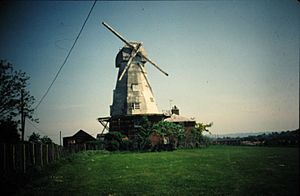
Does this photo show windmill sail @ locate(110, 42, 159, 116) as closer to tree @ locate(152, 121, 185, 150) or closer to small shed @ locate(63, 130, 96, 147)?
tree @ locate(152, 121, 185, 150)

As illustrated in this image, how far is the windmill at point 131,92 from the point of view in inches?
1303

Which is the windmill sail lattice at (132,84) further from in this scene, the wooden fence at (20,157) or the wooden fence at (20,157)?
the wooden fence at (20,157)

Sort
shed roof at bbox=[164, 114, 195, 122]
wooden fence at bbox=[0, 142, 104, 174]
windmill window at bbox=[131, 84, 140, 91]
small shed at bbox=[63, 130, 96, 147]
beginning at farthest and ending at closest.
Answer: small shed at bbox=[63, 130, 96, 147] → shed roof at bbox=[164, 114, 195, 122] → windmill window at bbox=[131, 84, 140, 91] → wooden fence at bbox=[0, 142, 104, 174]

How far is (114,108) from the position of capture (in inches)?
1367

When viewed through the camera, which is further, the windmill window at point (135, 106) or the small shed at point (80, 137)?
the small shed at point (80, 137)

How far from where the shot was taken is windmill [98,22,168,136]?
1303 inches

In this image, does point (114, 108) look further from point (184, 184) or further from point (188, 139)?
point (184, 184)

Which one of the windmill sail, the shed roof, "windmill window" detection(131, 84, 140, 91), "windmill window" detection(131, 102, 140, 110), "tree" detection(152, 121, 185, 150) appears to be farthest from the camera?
the shed roof

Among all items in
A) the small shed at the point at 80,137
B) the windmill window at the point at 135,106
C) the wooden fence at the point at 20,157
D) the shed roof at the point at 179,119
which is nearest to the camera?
the wooden fence at the point at 20,157

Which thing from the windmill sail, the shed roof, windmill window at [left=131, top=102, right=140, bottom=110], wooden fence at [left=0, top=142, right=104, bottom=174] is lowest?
wooden fence at [left=0, top=142, right=104, bottom=174]

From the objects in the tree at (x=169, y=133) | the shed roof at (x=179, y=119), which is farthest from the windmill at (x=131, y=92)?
the tree at (x=169, y=133)

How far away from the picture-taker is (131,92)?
3444 centimetres

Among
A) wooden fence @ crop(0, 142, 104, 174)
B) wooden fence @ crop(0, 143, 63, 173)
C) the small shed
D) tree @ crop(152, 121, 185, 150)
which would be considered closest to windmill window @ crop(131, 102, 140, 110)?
tree @ crop(152, 121, 185, 150)

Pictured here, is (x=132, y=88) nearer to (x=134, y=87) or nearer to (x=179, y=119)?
(x=134, y=87)
